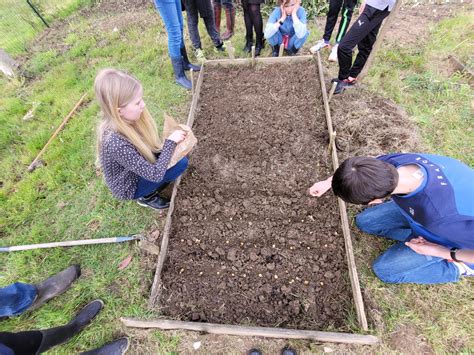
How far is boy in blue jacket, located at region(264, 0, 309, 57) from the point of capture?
165 inches

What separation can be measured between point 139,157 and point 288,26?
3.59 m

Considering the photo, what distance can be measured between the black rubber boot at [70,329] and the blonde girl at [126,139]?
1059 mm

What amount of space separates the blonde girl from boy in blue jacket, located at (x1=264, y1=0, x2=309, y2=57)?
2.98 metres

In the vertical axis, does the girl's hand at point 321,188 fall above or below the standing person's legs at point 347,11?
below

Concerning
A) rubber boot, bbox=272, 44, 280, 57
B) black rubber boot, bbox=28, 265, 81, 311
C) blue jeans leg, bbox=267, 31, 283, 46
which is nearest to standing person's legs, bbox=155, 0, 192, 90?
blue jeans leg, bbox=267, 31, 283, 46

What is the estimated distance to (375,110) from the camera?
148 inches

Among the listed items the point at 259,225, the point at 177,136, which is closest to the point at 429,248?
the point at 259,225

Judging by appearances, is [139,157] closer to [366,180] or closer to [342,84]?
[366,180]

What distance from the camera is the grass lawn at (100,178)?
7.62 ft

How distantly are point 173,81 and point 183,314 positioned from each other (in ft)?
12.3

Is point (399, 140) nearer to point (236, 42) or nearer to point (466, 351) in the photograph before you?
point (466, 351)

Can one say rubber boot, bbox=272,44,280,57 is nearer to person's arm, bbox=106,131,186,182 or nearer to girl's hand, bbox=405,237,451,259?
person's arm, bbox=106,131,186,182

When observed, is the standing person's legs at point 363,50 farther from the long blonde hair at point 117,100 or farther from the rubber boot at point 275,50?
the long blonde hair at point 117,100

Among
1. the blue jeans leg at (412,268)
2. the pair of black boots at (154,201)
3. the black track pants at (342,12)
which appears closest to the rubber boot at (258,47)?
the black track pants at (342,12)
